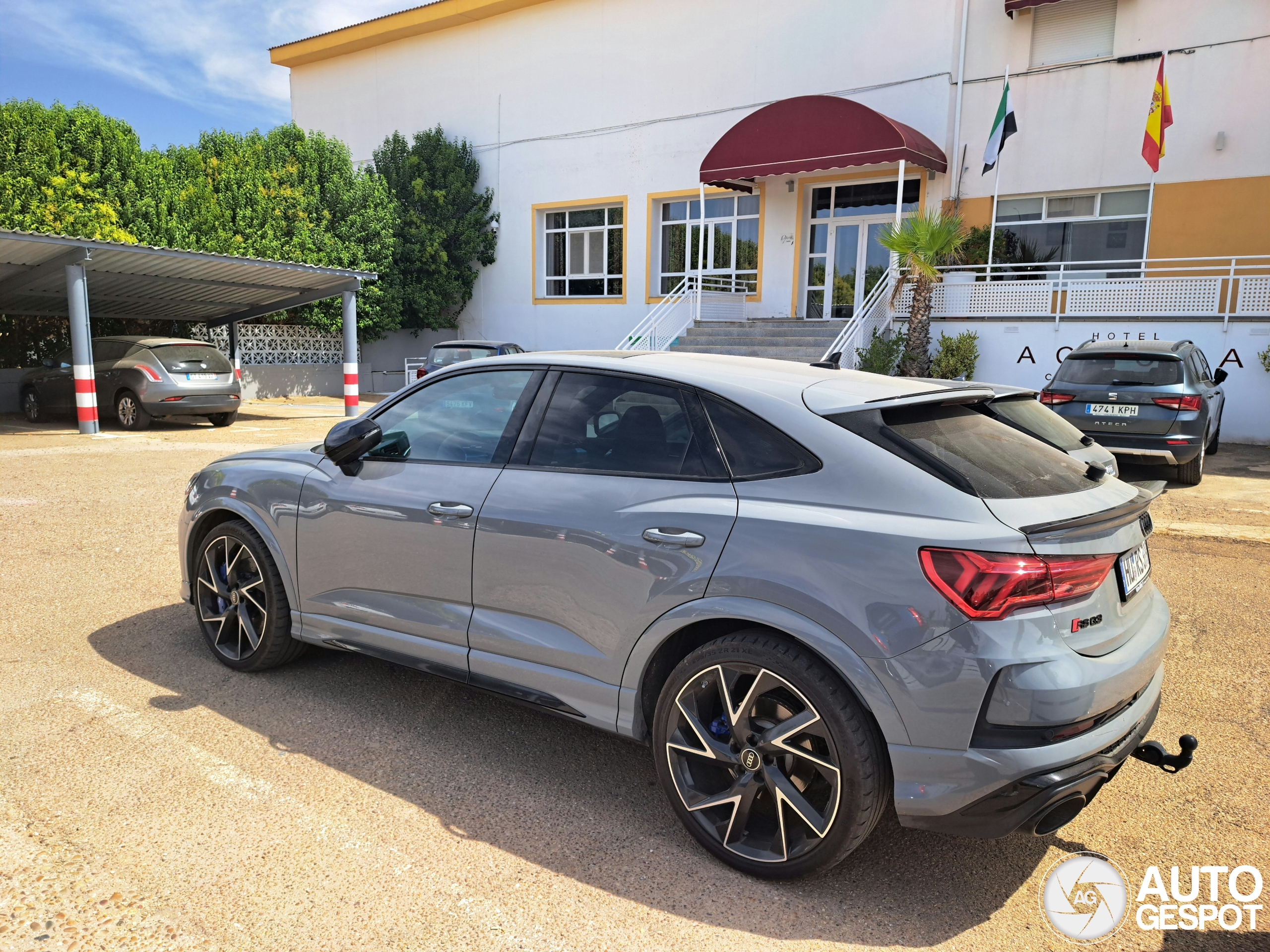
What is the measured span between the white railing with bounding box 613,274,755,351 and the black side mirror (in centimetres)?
1609

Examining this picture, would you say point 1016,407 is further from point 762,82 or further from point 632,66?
point 632,66

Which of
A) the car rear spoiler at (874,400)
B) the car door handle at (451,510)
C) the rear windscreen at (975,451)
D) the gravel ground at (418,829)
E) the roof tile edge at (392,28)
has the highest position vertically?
the roof tile edge at (392,28)

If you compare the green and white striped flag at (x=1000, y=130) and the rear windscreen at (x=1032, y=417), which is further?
the green and white striped flag at (x=1000, y=130)

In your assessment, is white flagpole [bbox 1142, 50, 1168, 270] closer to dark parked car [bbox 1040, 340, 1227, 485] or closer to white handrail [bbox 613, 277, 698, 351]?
dark parked car [bbox 1040, 340, 1227, 485]

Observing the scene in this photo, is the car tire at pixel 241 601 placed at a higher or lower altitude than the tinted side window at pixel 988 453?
lower

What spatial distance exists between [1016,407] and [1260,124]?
16253 millimetres

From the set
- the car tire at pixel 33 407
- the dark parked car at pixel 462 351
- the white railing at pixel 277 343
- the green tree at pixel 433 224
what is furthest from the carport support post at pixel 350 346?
the green tree at pixel 433 224

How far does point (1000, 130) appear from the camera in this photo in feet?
54.0

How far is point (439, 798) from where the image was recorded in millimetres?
3303

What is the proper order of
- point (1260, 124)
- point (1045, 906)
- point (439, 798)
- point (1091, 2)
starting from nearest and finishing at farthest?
point (1045, 906)
point (439, 798)
point (1260, 124)
point (1091, 2)

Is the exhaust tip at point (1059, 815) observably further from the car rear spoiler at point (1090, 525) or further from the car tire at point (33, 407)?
the car tire at point (33, 407)

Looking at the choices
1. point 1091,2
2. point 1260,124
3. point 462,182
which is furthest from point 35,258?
point 1260,124

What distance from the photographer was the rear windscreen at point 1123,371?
31.9ft

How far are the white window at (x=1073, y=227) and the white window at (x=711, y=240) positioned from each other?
18.3 feet
